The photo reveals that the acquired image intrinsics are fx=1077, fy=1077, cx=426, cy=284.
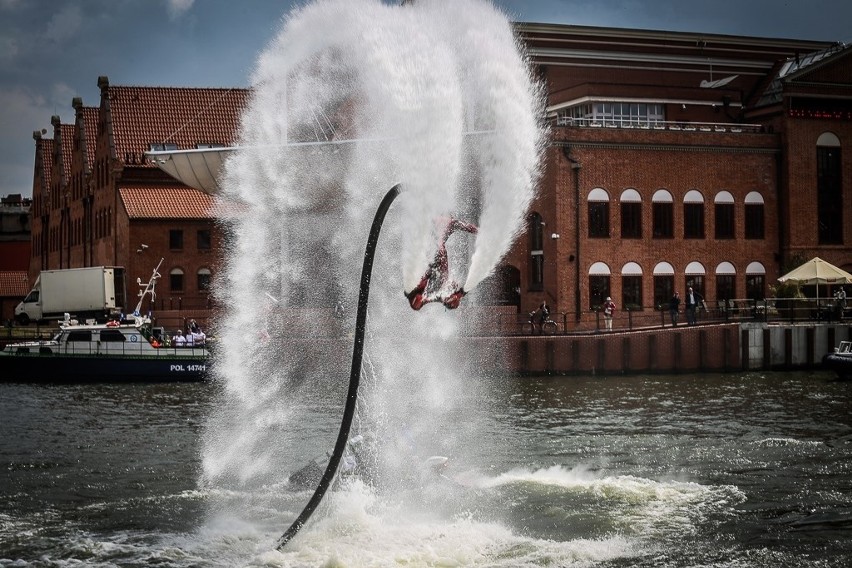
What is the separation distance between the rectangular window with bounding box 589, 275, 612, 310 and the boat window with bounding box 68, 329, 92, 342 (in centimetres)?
2683

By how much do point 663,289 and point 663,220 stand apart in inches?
159

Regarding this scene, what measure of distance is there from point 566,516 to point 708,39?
200ft

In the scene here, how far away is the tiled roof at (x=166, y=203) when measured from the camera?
220 feet

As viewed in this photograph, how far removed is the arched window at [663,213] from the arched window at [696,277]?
2.21 meters

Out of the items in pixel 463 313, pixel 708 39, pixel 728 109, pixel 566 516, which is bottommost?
pixel 566 516

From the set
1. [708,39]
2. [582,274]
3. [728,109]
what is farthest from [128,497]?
[708,39]

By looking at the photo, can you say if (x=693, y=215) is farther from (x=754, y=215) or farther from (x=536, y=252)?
(x=536, y=252)

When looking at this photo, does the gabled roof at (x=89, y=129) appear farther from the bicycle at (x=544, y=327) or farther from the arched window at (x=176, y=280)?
the bicycle at (x=544, y=327)

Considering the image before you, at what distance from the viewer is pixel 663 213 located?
62562 millimetres

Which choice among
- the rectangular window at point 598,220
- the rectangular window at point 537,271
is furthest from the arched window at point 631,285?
the rectangular window at point 537,271

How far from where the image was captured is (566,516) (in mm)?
20688

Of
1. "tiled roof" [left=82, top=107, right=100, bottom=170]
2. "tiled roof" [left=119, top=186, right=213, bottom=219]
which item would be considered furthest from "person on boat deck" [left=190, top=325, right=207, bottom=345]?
"tiled roof" [left=82, top=107, right=100, bottom=170]

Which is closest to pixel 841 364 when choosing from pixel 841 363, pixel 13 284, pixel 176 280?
pixel 841 363

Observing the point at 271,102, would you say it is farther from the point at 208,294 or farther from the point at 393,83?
the point at 208,294
